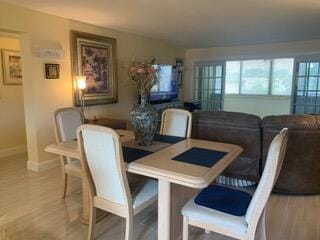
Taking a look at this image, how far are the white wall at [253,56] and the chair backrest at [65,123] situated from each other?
4.87 metres

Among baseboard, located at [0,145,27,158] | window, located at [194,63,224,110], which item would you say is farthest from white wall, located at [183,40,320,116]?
baseboard, located at [0,145,27,158]

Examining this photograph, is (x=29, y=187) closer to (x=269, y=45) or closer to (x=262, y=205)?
(x=262, y=205)

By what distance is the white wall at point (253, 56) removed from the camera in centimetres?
588

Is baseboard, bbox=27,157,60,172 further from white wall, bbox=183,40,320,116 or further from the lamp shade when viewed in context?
white wall, bbox=183,40,320,116

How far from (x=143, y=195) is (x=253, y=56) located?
5.51m

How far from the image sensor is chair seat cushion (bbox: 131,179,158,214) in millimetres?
1892

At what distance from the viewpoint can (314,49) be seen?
5691 millimetres

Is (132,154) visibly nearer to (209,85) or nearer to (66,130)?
(66,130)

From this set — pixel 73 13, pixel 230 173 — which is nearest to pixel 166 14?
pixel 73 13

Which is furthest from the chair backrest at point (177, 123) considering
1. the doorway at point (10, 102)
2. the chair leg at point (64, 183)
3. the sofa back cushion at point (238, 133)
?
the doorway at point (10, 102)

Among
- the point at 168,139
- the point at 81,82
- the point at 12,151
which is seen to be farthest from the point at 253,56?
the point at 12,151

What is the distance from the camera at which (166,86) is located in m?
6.11

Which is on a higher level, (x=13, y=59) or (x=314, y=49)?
(x=314, y=49)

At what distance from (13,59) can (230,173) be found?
4.20m
